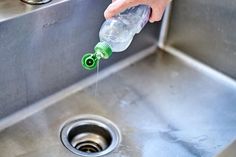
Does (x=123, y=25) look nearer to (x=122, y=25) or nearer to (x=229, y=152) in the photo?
(x=122, y=25)

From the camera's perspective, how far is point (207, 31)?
0.99 m

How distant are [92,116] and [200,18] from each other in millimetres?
334

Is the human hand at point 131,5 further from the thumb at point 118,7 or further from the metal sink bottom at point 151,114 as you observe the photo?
the metal sink bottom at point 151,114

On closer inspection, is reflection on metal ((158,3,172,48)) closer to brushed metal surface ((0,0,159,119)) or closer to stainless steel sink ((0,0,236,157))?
stainless steel sink ((0,0,236,157))

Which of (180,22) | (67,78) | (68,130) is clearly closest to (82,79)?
(67,78)

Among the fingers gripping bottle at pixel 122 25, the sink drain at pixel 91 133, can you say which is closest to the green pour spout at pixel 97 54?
the fingers gripping bottle at pixel 122 25

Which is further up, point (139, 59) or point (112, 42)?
point (112, 42)

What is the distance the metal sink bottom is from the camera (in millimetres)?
783

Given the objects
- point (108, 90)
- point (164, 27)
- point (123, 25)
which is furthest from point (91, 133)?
point (164, 27)

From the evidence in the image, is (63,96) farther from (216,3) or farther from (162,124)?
(216,3)

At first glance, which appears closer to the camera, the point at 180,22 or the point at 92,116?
the point at 92,116

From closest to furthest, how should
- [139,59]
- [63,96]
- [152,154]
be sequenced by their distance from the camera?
[152,154]
[63,96]
[139,59]

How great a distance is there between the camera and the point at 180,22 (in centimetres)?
103

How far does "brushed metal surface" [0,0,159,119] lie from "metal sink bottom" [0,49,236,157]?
4 cm
